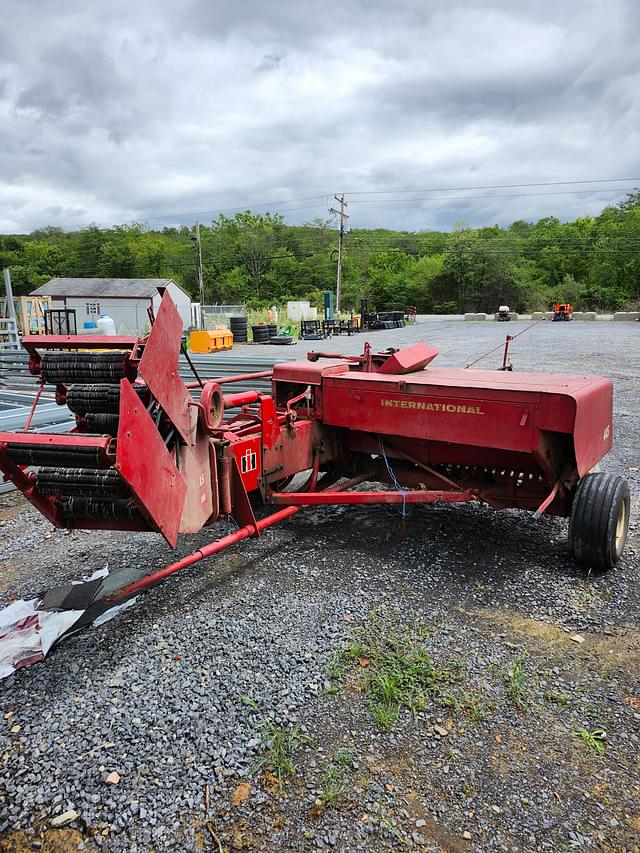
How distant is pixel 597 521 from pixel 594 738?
1618 mm

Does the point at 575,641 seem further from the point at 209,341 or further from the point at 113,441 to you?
the point at 209,341

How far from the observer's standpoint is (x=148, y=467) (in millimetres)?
2674

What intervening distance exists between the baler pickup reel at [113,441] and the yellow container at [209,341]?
67.1ft

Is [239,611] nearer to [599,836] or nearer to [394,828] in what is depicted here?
[394,828]

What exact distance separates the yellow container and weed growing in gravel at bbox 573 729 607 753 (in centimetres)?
2155

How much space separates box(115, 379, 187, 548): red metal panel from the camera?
2.47 metres

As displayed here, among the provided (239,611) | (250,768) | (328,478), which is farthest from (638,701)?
(328,478)

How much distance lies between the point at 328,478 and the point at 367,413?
1.00 metres

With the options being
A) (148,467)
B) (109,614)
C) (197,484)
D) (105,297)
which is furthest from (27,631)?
(105,297)

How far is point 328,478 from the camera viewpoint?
204 inches

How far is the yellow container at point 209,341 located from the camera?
23.0m

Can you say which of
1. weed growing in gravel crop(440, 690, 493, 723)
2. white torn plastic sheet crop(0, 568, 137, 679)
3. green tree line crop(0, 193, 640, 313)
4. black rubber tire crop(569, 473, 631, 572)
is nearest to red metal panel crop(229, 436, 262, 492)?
white torn plastic sheet crop(0, 568, 137, 679)

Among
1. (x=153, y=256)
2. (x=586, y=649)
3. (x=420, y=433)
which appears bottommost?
(x=586, y=649)

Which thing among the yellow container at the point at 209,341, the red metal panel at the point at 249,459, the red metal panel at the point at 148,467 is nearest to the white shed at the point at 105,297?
the yellow container at the point at 209,341
